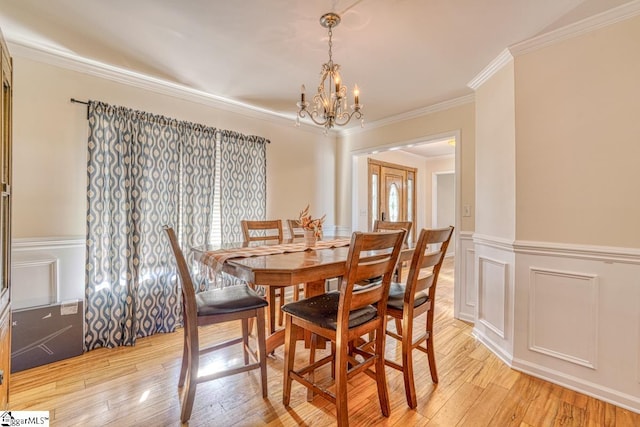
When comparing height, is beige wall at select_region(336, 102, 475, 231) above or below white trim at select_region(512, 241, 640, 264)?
above

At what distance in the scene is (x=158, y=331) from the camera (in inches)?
110

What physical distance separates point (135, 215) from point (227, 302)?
1482 millimetres

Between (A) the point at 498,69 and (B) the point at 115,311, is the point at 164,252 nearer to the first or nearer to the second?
(B) the point at 115,311

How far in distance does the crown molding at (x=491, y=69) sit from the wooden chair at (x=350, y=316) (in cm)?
192

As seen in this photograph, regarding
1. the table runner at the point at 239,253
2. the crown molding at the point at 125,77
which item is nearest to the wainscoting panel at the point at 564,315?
the table runner at the point at 239,253

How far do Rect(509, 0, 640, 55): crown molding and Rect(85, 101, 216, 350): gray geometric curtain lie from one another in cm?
303

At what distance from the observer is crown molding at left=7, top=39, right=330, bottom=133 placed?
7.45 ft

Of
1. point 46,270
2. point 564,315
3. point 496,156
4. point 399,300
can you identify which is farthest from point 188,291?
point 496,156

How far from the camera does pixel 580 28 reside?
6.40ft

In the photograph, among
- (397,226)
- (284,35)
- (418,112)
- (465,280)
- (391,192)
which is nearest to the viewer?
(284,35)

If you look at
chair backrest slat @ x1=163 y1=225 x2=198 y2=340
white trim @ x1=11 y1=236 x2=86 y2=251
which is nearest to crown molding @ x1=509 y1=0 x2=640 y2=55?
chair backrest slat @ x1=163 y1=225 x2=198 y2=340

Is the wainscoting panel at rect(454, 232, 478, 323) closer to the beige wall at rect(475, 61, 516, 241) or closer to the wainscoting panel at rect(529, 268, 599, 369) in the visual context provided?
the beige wall at rect(475, 61, 516, 241)

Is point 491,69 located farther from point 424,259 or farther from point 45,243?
point 45,243

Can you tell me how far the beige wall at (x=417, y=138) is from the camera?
319 centimetres
